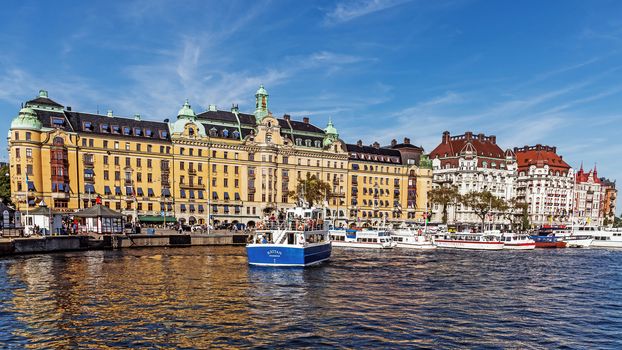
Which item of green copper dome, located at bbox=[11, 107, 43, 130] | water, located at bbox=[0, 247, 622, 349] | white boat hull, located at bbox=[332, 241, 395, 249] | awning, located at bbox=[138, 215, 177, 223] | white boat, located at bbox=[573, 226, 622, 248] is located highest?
green copper dome, located at bbox=[11, 107, 43, 130]

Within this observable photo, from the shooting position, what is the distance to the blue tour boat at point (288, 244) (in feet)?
203

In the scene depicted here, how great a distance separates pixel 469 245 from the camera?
4264 inches

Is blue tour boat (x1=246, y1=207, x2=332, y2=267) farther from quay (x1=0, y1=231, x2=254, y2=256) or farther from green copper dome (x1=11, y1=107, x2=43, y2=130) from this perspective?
green copper dome (x1=11, y1=107, x2=43, y2=130)

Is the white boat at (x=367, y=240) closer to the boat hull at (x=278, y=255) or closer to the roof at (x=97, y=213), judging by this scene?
the boat hull at (x=278, y=255)

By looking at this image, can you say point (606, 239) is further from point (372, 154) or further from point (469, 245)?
point (372, 154)

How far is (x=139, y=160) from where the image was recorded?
398 feet

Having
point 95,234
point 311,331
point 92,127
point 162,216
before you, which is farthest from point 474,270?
point 92,127

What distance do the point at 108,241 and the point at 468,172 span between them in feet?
479

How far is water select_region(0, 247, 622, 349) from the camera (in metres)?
30.6

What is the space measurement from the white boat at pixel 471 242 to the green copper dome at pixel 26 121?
10133 centimetres

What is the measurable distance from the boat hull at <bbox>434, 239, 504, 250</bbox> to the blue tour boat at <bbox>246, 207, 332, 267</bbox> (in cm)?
5396

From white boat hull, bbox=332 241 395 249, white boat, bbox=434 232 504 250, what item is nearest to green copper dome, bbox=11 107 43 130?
white boat hull, bbox=332 241 395 249

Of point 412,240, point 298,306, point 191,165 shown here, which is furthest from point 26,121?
point 298,306

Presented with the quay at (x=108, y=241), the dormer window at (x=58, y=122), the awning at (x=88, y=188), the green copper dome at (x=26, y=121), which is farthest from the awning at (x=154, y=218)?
the green copper dome at (x=26, y=121)
